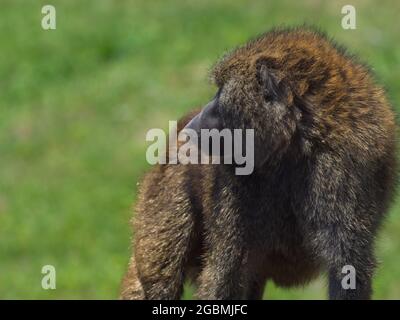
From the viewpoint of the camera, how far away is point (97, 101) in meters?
18.1

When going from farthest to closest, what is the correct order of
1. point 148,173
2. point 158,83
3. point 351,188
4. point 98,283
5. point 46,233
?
point 158,83 → point 46,233 → point 98,283 → point 148,173 → point 351,188

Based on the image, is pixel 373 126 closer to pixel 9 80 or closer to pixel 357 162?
pixel 357 162

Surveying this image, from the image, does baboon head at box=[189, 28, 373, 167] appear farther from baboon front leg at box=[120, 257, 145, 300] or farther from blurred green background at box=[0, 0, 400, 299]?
blurred green background at box=[0, 0, 400, 299]

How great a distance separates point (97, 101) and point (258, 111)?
12640 mm

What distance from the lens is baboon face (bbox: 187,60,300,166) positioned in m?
5.56

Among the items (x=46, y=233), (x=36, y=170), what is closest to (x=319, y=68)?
(x=46, y=233)

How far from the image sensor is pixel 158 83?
1831 cm

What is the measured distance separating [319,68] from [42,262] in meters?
10.0

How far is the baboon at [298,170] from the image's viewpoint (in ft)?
18.1
